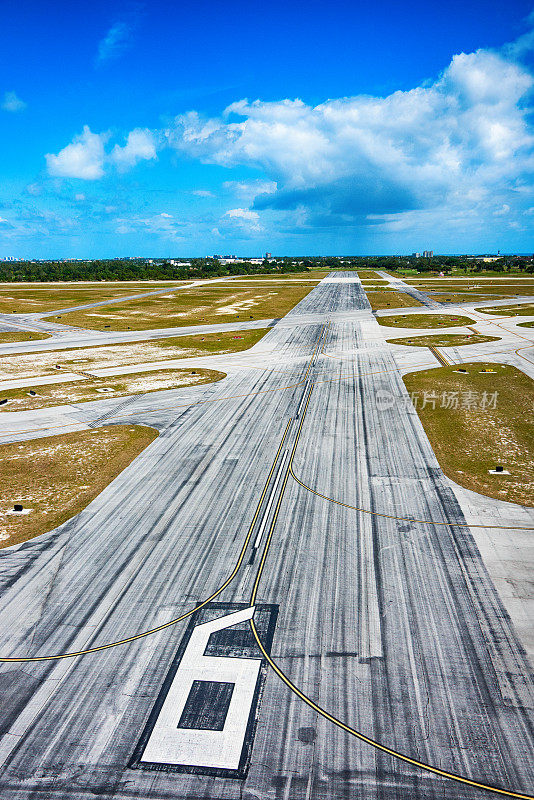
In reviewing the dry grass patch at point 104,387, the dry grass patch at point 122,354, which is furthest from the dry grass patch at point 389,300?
the dry grass patch at point 104,387

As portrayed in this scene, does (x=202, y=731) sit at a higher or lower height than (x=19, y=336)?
lower

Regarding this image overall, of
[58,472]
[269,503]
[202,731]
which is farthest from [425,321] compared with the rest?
[202,731]

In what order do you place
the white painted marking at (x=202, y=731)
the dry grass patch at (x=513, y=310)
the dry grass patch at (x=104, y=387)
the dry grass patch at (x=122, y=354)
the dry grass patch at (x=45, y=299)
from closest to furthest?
the white painted marking at (x=202, y=731) < the dry grass patch at (x=104, y=387) < the dry grass patch at (x=122, y=354) < the dry grass patch at (x=513, y=310) < the dry grass patch at (x=45, y=299)

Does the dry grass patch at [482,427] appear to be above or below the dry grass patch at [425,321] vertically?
below

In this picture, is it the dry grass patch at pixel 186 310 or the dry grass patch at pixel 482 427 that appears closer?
the dry grass patch at pixel 482 427

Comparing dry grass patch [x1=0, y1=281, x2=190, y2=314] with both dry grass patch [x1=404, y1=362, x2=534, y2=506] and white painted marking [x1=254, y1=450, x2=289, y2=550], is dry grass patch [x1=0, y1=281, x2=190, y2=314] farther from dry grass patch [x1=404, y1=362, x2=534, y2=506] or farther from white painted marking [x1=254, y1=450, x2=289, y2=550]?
white painted marking [x1=254, y1=450, x2=289, y2=550]

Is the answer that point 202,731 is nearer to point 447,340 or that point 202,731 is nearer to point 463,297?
point 447,340

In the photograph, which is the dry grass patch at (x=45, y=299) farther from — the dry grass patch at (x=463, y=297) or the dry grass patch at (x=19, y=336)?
the dry grass patch at (x=463, y=297)

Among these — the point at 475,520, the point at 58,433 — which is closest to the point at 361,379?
the point at 475,520
